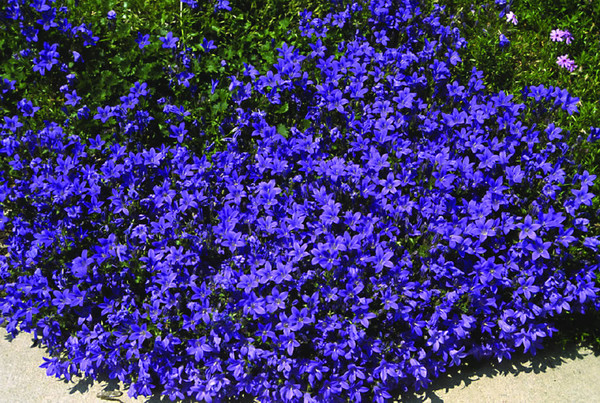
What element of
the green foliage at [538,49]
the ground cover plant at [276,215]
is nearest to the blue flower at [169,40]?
the ground cover plant at [276,215]

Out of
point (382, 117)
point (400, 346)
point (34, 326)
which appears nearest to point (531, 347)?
point (400, 346)

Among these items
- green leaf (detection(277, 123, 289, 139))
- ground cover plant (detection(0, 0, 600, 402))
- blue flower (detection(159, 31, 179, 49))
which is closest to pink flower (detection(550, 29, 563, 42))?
ground cover plant (detection(0, 0, 600, 402))

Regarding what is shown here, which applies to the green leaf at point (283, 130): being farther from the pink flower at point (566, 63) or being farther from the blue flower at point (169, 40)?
the pink flower at point (566, 63)

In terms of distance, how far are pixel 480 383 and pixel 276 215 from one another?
5.24 feet

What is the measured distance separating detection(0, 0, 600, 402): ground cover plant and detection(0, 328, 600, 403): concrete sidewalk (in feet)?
0.38

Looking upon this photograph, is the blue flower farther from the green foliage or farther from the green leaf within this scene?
the green foliage

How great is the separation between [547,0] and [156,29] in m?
3.25

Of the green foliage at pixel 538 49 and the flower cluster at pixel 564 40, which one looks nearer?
the green foliage at pixel 538 49

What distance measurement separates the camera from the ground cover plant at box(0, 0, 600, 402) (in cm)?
312

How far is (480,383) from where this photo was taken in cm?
335

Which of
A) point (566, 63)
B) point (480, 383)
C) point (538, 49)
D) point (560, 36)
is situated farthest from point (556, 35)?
point (480, 383)

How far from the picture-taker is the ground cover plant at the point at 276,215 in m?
3.12

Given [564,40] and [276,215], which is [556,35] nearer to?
[564,40]

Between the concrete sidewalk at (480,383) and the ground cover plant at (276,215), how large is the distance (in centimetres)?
12
